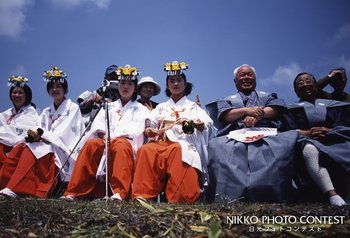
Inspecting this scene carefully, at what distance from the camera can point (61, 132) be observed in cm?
544

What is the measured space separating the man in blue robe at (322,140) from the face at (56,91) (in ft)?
15.4

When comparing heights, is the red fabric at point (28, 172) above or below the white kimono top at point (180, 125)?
below

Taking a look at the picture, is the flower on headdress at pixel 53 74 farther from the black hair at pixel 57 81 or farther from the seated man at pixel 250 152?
the seated man at pixel 250 152

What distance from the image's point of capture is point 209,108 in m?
5.49

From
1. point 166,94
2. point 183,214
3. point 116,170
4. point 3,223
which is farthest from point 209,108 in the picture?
point 3,223

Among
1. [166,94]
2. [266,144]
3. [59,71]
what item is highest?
[59,71]

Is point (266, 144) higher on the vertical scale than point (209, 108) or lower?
lower

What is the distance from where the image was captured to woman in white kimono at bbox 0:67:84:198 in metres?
4.80

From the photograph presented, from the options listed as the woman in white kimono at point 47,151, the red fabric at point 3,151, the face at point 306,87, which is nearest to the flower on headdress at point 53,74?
the woman in white kimono at point 47,151

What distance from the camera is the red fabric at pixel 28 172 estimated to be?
4730mm

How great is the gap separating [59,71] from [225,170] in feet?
14.0

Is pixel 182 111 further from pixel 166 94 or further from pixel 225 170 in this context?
pixel 225 170

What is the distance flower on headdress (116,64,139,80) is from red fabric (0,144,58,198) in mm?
2054

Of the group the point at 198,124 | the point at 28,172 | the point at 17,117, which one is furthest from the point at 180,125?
the point at 17,117
